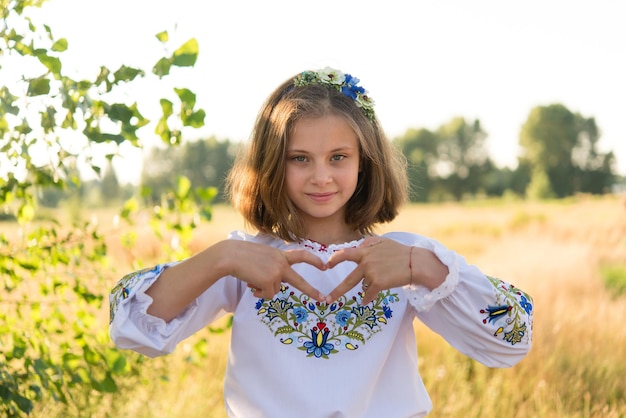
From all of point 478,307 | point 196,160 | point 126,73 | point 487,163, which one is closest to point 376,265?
point 478,307

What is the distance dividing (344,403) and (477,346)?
389mm

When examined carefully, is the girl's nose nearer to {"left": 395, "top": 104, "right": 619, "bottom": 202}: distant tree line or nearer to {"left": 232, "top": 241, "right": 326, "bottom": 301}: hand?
{"left": 232, "top": 241, "right": 326, "bottom": 301}: hand

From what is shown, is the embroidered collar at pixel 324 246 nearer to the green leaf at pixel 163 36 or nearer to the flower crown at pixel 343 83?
the flower crown at pixel 343 83

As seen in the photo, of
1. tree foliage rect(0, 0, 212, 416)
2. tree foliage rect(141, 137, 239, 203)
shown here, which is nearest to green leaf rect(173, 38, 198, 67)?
tree foliage rect(0, 0, 212, 416)

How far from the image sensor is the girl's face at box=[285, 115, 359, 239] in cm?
202

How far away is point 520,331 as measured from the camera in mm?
1860

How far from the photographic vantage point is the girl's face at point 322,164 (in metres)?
2.02

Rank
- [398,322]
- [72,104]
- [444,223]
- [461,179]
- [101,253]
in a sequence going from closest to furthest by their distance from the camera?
[398,322] < [72,104] < [101,253] < [444,223] < [461,179]

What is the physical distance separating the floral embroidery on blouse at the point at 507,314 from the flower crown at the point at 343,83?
66 cm

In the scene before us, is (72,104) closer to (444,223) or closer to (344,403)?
(344,403)

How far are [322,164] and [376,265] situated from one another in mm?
422

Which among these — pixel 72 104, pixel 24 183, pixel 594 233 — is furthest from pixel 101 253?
pixel 594 233

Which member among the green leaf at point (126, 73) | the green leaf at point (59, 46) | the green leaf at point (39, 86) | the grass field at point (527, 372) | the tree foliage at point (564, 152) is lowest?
the tree foliage at point (564, 152)

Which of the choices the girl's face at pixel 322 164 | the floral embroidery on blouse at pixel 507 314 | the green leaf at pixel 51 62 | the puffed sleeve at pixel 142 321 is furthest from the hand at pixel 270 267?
the green leaf at pixel 51 62
